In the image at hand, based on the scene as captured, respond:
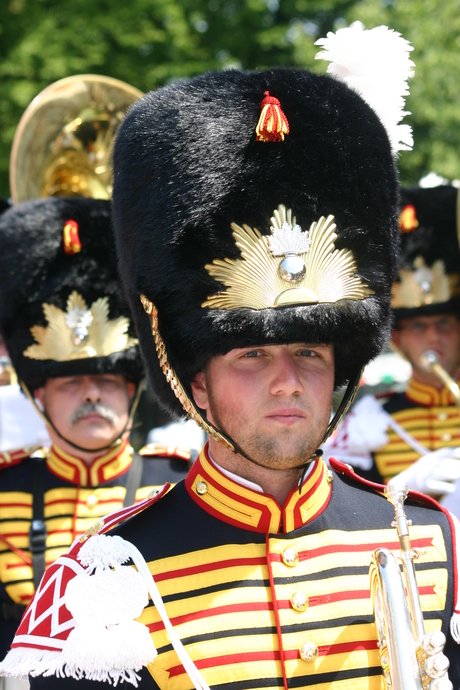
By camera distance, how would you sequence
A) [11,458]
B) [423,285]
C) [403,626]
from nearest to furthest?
1. [403,626]
2. [11,458]
3. [423,285]

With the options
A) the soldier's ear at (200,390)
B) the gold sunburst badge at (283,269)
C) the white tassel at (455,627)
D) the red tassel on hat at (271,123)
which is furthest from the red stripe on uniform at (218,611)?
the red tassel on hat at (271,123)

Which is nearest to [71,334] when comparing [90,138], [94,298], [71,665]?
[94,298]

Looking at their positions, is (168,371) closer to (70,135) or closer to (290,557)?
(290,557)

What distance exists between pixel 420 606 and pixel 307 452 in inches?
16.9

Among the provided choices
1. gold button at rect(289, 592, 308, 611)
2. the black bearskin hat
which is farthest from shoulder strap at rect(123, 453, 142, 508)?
the black bearskin hat

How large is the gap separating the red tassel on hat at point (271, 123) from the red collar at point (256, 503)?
0.84 m

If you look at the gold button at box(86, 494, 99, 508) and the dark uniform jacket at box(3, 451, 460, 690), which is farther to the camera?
the gold button at box(86, 494, 99, 508)

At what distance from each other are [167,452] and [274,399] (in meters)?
1.81

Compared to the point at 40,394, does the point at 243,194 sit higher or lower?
higher

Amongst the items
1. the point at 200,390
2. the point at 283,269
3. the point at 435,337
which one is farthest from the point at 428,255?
the point at 283,269

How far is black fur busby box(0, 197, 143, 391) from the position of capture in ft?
13.4

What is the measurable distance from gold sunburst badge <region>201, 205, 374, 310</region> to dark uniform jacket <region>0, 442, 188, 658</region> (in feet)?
5.60

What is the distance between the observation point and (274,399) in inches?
91.7

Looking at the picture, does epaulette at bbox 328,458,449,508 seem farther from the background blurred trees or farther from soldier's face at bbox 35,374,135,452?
the background blurred trees
